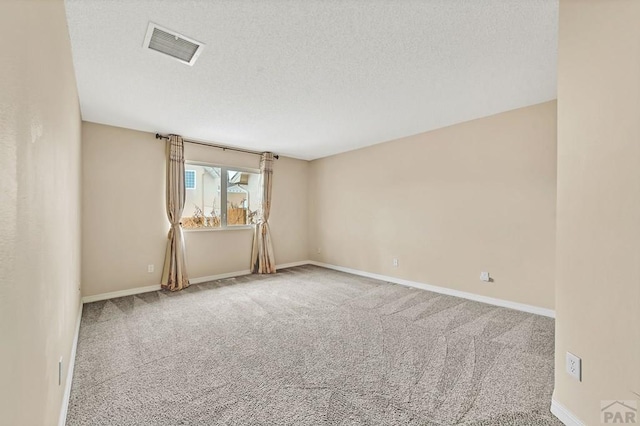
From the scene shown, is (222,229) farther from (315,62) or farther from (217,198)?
(315,62)

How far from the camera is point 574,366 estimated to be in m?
1.47

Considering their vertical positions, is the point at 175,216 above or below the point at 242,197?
below

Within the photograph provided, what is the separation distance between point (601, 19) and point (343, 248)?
4634mm

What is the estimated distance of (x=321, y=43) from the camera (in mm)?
1960

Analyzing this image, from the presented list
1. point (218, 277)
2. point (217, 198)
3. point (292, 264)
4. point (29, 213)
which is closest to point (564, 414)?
point (29, 213)

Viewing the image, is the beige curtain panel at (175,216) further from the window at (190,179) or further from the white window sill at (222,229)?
the window at (190,179)

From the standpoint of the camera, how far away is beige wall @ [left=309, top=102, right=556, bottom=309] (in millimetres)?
3148

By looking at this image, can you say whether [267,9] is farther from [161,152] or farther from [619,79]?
[161,152]

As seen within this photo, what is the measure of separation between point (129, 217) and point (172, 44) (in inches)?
116

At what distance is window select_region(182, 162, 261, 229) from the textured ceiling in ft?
4.36

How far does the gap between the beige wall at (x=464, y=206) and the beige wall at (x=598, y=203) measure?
75.0 inches

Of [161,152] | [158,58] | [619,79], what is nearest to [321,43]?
[158,58]

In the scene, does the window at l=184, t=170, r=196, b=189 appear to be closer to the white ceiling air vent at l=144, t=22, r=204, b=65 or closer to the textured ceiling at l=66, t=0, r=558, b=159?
the textured ceiling at l=66, t=0, r=558, b=159

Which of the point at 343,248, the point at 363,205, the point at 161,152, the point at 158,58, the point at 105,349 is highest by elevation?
the point at 158,58
